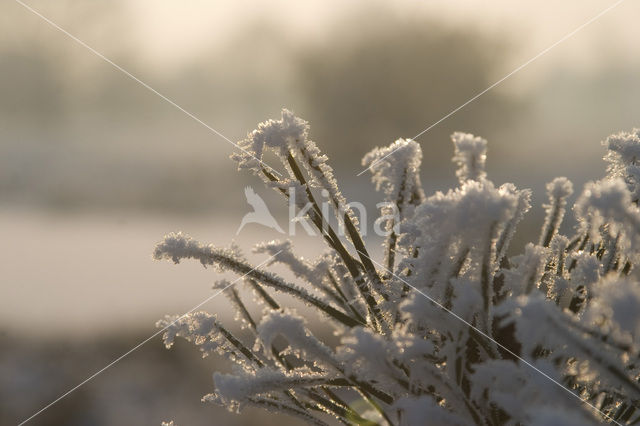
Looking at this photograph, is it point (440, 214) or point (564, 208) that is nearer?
point (440, 214)

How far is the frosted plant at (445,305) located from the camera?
75 centimetres

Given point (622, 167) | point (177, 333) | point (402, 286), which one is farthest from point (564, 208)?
point (177, 333)

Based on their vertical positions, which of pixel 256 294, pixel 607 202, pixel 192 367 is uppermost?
pixel 192 367

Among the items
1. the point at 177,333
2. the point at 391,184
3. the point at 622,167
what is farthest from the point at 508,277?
the point at 177,333

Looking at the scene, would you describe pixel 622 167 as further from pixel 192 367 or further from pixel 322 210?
pixel 192 367

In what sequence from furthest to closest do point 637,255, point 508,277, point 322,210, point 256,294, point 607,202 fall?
point 256,294 → point 322,210 → point 508,277 → point 637,255 → point 607,202

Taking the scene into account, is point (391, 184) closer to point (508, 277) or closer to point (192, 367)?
point (508, 277)

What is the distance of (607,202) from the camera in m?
0.76

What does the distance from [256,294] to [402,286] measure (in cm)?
41

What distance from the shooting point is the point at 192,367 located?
9.34 metres

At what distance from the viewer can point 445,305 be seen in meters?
0.89

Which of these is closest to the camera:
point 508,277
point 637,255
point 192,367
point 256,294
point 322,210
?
point 637,255

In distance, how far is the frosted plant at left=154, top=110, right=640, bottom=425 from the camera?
75 centimetres

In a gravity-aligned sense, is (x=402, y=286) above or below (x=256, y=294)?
below
